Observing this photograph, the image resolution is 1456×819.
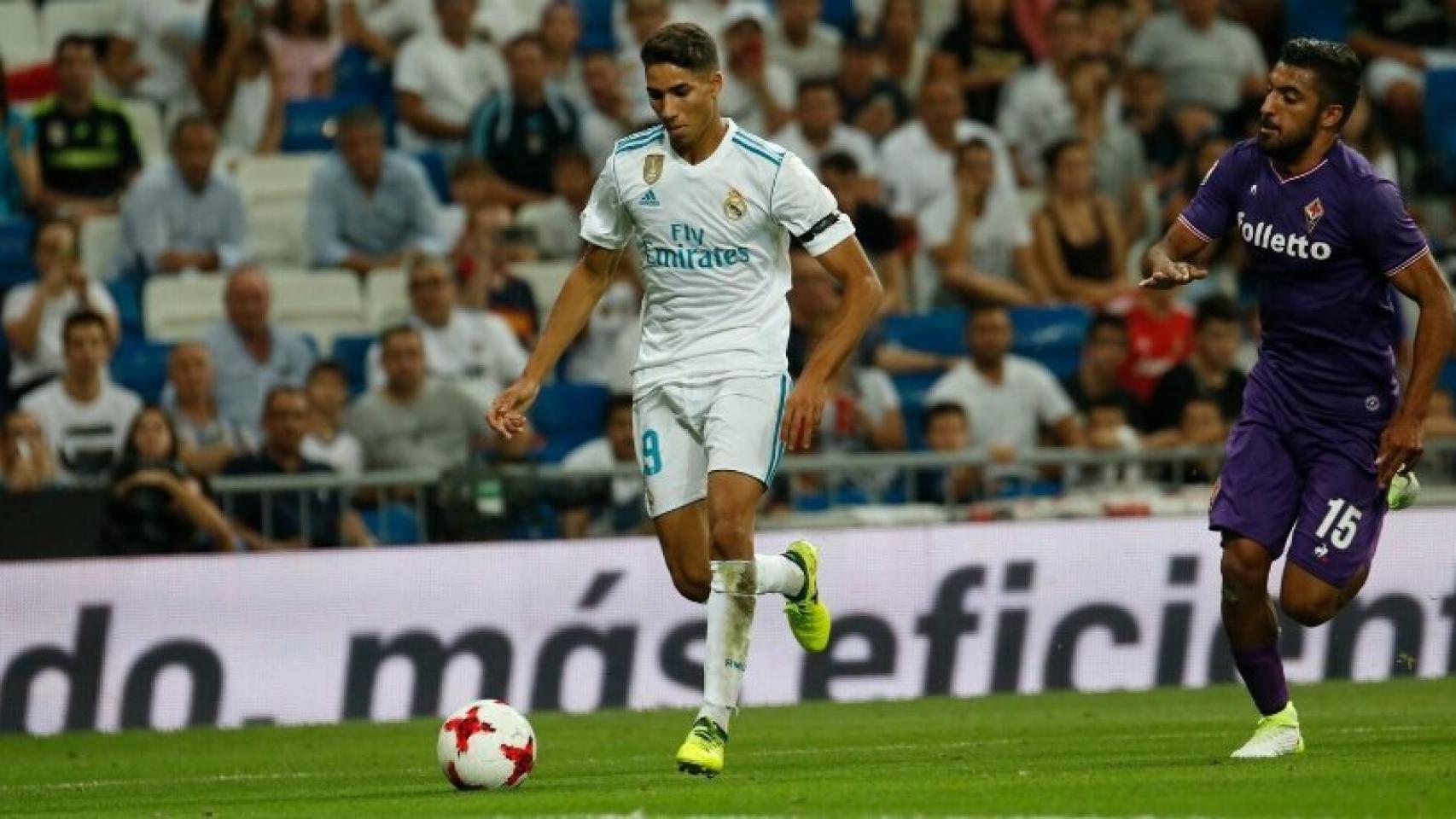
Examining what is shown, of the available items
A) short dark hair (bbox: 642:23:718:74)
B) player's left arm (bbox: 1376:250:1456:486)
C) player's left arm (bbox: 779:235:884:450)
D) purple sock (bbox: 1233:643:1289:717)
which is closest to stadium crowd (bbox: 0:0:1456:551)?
purple sock (bbox: 1233:643:1289:717)

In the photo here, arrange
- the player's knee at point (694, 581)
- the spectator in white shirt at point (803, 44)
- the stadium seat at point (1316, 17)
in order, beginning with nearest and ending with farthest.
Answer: the player's knee at point (694, 581) → the spectator in white shirt at point (803, 44) → the stadium seat at point (1316, 17)

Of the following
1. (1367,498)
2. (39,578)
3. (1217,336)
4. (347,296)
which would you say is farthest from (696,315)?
(347,296)

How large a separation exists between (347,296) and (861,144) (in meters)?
3.65

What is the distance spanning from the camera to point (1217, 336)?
53.3 ft

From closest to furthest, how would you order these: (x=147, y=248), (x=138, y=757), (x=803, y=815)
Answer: (x=803, y=815) < (x=138, y=757) < (x=147, y=248)

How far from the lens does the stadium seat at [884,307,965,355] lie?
17.6 meters

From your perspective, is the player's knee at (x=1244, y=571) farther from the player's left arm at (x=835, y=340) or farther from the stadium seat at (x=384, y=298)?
the stadium seat at (x=384, y=298)

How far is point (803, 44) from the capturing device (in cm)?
1972

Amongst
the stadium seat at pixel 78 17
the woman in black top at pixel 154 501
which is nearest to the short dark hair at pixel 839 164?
the woman in black top at pixel 154 501

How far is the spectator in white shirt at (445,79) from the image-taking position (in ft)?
62.4

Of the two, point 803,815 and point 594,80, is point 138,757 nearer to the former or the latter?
point 803,815

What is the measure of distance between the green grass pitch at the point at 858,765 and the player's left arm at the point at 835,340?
1220 mm

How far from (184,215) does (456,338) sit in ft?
7.12

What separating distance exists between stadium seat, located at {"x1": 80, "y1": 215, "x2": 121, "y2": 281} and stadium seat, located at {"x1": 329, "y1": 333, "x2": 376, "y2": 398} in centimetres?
178
